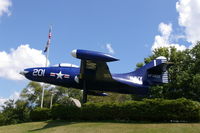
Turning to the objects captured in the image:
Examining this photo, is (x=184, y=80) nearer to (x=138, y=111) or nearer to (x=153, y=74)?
(x=153, y=74)

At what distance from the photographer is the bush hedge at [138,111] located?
1609cm

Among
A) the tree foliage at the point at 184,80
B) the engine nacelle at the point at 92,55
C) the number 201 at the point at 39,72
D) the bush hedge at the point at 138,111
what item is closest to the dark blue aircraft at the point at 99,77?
the number 201 at the point at 39,72

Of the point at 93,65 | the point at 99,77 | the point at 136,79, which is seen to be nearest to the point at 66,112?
the point at 99,77

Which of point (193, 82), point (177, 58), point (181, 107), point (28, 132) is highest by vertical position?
point (177, 58)

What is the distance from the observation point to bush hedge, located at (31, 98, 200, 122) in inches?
634

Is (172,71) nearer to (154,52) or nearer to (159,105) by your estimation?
(154,52)

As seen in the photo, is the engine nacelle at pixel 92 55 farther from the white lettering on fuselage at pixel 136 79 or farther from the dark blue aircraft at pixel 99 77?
the white lettering on fuselage at pixel 136 79

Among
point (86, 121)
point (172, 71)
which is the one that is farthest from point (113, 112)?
point (172, 71)

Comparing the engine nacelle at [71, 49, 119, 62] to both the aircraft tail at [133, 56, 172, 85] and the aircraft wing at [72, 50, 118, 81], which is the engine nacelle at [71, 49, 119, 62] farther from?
the aircraft tail at [133, 56, 172, 85]

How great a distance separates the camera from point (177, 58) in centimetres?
2822

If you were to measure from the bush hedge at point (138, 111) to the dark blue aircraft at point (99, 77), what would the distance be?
7.06 ft

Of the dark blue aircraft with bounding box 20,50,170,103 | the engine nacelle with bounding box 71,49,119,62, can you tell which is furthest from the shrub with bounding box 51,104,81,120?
the engine nacelle with bounding box 71,49,119,62

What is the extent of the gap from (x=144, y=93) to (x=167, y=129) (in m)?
9.57

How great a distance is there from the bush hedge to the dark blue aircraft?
7.06 feet
